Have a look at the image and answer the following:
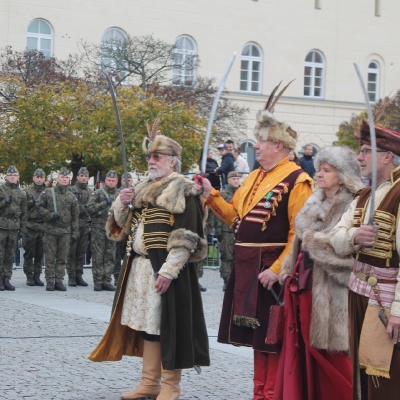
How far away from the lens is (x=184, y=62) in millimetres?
40031

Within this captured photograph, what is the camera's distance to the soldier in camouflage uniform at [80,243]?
1694cm

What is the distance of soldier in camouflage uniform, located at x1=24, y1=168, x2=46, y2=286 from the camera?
650 inches

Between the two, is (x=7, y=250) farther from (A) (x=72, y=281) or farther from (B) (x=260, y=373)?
(B) (x=260, y=373)

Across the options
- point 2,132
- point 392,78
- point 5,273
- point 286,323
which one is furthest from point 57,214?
point 392,78

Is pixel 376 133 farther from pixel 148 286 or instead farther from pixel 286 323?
pixel 148 286

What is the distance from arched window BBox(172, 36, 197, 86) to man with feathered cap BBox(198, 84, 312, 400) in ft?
101

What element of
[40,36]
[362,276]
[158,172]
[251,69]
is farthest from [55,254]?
[251,69]

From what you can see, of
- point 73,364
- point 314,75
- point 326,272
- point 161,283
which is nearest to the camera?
point 326,272

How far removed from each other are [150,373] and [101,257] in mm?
Answer: 8678

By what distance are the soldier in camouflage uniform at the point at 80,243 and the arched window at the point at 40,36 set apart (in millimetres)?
25541

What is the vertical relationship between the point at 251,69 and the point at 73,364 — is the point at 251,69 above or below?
above

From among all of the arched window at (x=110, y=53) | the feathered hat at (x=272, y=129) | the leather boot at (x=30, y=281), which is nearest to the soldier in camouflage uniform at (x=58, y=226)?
the leather boot at (x=30, y=281)

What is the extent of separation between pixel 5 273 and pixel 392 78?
37.2 metres

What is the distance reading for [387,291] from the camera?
586 cm
